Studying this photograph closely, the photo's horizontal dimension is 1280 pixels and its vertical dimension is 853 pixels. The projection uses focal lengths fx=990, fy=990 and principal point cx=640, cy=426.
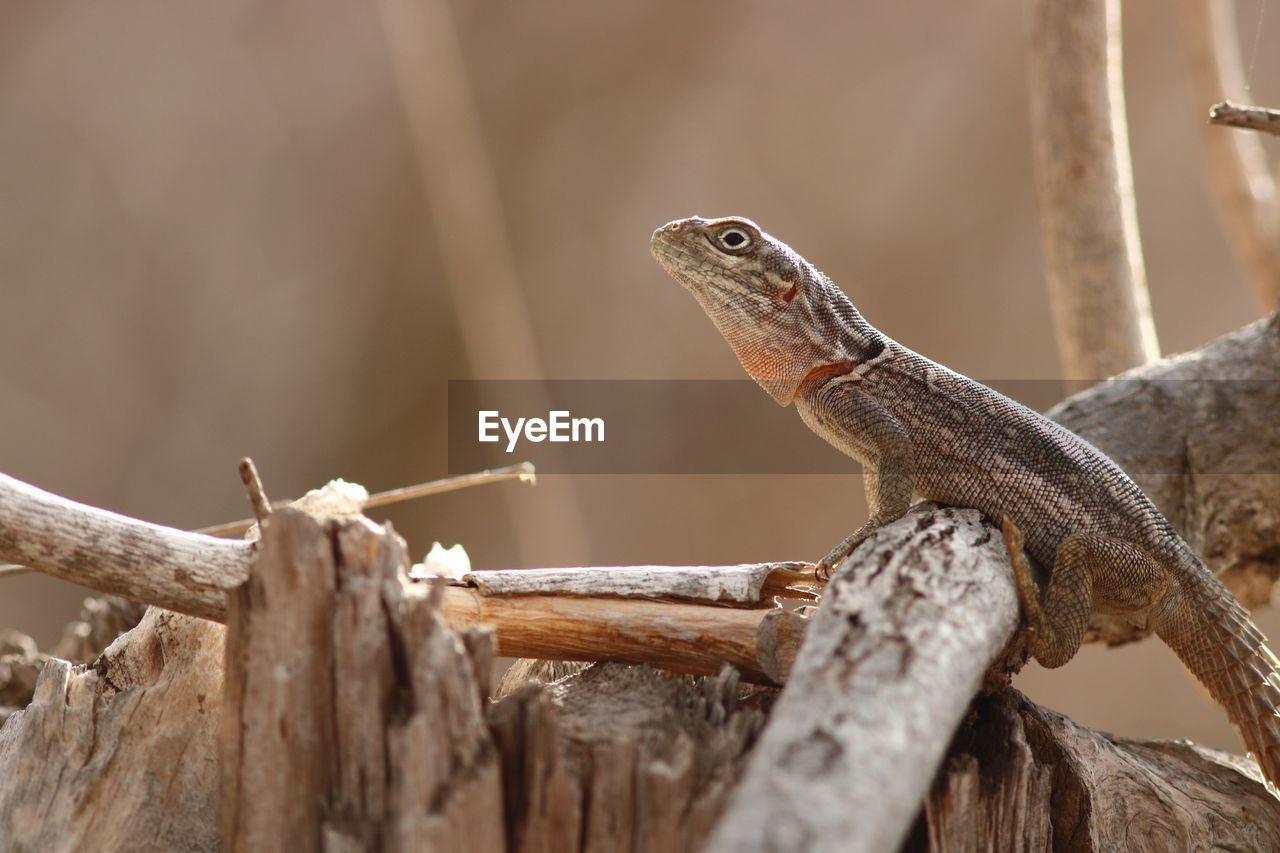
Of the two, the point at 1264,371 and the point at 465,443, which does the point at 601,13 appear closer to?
the point at 465,443

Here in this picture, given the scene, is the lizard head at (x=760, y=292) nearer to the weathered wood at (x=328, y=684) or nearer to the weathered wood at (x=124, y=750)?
the weathered wood at (x=328, y=684)

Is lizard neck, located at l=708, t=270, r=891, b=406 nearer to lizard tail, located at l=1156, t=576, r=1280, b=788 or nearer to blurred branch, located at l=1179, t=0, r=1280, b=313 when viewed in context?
lizard tail, located at l=1156, t=576, r=1280, b=788

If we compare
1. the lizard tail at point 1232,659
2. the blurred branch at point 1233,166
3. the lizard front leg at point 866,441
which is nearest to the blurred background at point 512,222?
the blurred branch at point 1233,166

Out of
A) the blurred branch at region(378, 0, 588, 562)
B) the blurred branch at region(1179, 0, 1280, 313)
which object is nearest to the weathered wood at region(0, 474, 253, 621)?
the blurred branch at region(1179, 0, 1280, 313)

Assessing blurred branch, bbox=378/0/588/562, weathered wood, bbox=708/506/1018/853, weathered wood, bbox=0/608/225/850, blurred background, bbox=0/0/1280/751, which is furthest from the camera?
blurred branch, bbox=378/0/588/562

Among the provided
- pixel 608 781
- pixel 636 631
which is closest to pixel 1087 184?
pixel 636 631

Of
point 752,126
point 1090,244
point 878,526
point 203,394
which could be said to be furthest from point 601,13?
point 878,526
